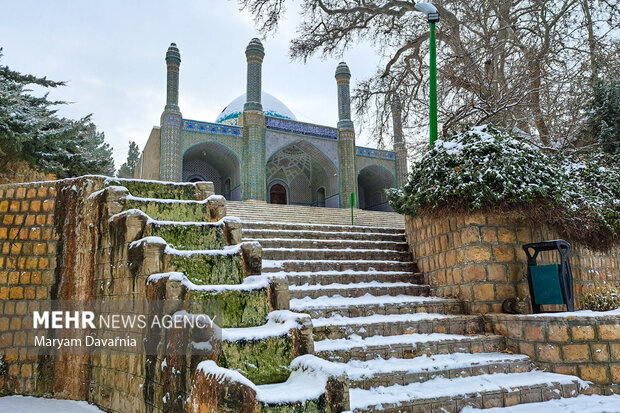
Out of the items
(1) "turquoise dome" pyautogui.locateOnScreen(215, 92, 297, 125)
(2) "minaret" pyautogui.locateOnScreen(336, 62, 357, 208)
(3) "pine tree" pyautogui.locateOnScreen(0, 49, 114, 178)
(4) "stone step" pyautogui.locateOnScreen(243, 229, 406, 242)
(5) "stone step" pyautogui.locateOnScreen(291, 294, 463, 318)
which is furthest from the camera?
(1) "turquoise dome" pyautogui.locateOnScreen(215, 92, 297, 125)

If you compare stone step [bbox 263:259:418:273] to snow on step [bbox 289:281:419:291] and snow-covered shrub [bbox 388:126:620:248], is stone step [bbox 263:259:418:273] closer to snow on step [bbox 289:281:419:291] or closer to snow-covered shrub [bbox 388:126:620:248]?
snow on step [bbox 289:281:419:291]

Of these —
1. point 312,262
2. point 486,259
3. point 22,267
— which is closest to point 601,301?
point 486,259

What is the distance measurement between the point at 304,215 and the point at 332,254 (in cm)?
807

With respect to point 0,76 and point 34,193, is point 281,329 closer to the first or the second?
point 34,193

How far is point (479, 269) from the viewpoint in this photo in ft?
16.5

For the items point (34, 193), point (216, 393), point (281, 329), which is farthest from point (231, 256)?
point (34, 193)

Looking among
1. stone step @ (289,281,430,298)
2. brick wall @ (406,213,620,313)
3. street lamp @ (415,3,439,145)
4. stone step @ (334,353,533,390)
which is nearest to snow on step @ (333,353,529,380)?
stone step @ (334,353,533,390)

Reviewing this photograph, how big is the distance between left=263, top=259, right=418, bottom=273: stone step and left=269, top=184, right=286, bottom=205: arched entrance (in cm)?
1782

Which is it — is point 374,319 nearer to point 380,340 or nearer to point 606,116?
point 380,340

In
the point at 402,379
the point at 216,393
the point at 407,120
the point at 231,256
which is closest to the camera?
the point at 216,393

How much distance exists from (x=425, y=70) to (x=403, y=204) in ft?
26.9

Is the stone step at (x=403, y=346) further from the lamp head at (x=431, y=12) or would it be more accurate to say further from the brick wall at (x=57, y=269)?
the lamp head at (x=431, y=12)

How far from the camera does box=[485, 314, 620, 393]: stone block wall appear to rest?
399cm

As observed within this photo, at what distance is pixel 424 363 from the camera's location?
12.6ft
